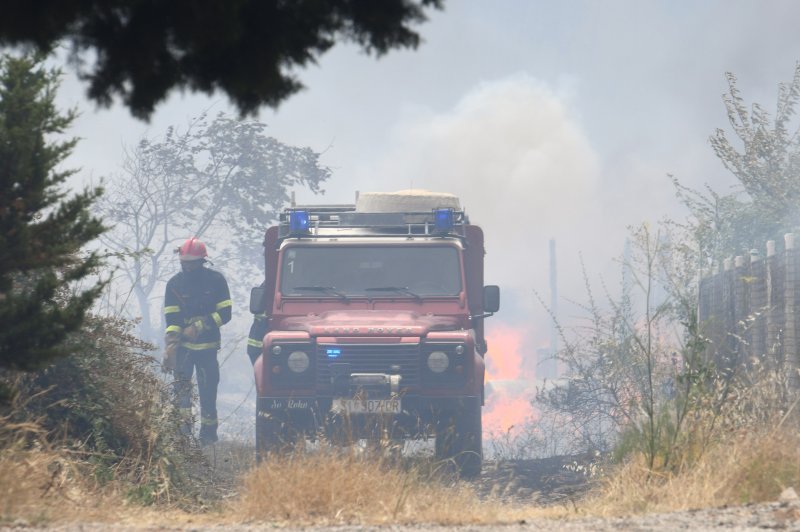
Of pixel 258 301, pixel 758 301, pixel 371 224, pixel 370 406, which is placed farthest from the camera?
pixel 371 224

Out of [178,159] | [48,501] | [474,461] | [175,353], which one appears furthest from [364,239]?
[178,159]

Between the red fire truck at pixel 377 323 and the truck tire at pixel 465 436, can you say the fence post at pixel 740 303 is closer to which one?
the red fire truck at pixel 377 323

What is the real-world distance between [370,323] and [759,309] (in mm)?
4173

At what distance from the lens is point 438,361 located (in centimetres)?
1159

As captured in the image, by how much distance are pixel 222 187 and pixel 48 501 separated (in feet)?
Result: 89.5

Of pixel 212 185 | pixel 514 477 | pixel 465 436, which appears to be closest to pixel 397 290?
pixel 465 436

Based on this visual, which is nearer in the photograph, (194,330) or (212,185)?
(194,330)

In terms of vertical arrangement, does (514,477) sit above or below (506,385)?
below

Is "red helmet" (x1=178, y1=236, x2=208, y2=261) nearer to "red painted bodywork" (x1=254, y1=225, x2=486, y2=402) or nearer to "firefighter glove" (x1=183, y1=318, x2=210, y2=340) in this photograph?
"firefighter glove" (x1=183, y1=318, x2=210, y2=340)

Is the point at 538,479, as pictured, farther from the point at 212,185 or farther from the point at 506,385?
the point at 506,385

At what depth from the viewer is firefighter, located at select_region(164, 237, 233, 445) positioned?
1477cm

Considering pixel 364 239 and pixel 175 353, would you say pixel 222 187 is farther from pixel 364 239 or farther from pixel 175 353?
pixel 364 239

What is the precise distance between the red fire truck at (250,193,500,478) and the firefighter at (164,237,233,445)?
2027mm

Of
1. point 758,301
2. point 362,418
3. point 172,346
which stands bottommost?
point 362,418
